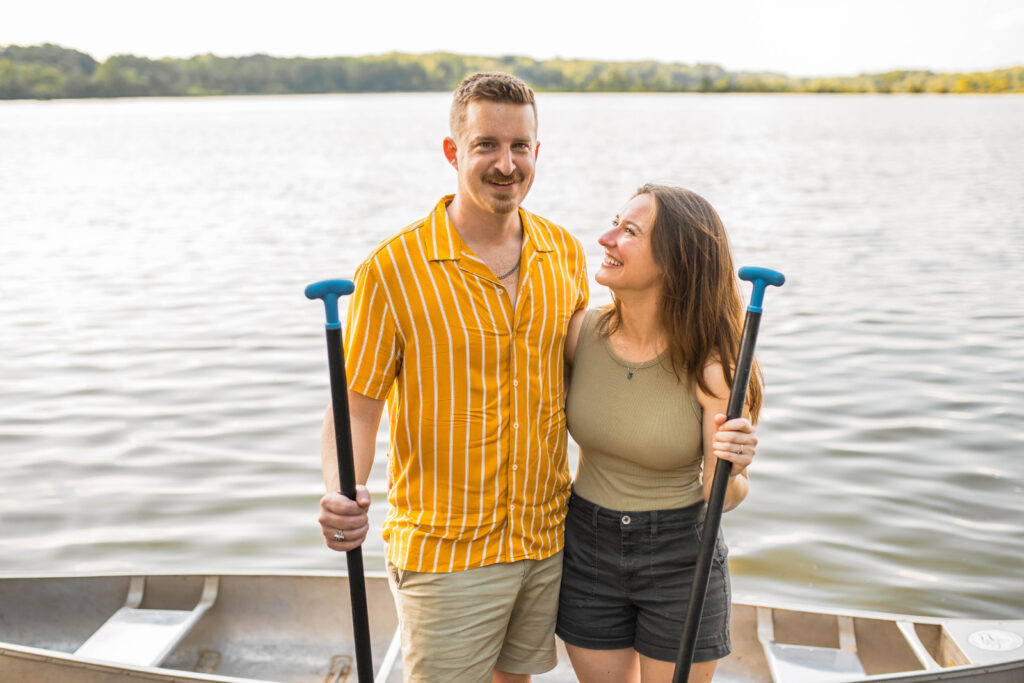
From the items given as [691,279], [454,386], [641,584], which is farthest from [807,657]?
[454,386]

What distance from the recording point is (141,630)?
5.22 meters

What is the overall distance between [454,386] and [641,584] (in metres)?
0.85

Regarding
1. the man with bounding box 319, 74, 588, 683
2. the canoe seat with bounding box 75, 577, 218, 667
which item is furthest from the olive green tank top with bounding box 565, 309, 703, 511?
the canoe seat with bounding box 75, 577, 218, 667

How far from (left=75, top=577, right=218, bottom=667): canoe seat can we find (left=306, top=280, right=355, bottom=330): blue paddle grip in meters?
2.98

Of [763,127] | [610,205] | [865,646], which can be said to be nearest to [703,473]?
[865,646]

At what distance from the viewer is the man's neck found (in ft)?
9.87

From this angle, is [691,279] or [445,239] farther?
[691,279]

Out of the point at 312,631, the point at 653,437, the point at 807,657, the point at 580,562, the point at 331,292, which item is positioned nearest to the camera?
the point at 331,292

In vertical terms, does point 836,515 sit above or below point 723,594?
below

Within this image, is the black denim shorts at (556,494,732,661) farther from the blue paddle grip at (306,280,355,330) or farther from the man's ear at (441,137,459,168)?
the man's ear at (441,137,459,168)

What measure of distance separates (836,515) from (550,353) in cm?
553

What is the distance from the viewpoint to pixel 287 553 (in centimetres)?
753

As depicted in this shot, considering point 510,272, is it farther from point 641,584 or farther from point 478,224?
point 641,584

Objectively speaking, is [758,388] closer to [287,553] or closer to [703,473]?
[703,473]
